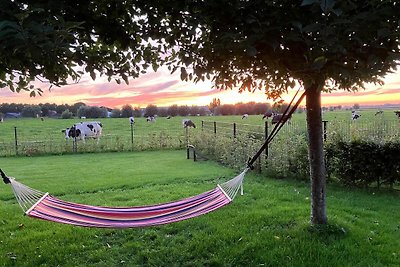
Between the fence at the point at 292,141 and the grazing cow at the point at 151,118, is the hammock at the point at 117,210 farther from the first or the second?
the grazing cow at the point at 151,118

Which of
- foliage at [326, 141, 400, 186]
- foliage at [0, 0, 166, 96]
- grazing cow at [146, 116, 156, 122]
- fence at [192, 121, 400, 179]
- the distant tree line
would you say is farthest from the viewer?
grazing cow at [146, 116, 156, 122]

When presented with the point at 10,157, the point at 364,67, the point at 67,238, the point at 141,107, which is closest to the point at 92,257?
the point at 67,238

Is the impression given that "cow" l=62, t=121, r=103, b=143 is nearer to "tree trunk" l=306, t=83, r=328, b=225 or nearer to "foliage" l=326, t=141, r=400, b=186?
"foliage" l=326, t=141, r=400, b=186

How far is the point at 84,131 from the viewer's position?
15.0 metres

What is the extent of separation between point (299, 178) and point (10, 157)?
9.12 m

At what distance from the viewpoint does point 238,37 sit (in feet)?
6.37

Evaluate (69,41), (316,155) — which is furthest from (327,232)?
(69,41)

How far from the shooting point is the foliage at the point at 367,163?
207 inches

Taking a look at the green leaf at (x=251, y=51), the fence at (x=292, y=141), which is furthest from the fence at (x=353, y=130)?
the green leaf at (x=251, y=51)

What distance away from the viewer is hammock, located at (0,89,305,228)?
9.16 ft

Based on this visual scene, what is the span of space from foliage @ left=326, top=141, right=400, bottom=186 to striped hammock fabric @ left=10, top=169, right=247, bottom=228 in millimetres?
2776

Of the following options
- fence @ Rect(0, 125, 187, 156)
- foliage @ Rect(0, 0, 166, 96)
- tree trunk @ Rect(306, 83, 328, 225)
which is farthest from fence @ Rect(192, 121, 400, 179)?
fence @ Rect(0, 125, 187, 156)

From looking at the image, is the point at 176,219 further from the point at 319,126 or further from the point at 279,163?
the point at 279,163

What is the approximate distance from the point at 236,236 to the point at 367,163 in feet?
9.59
